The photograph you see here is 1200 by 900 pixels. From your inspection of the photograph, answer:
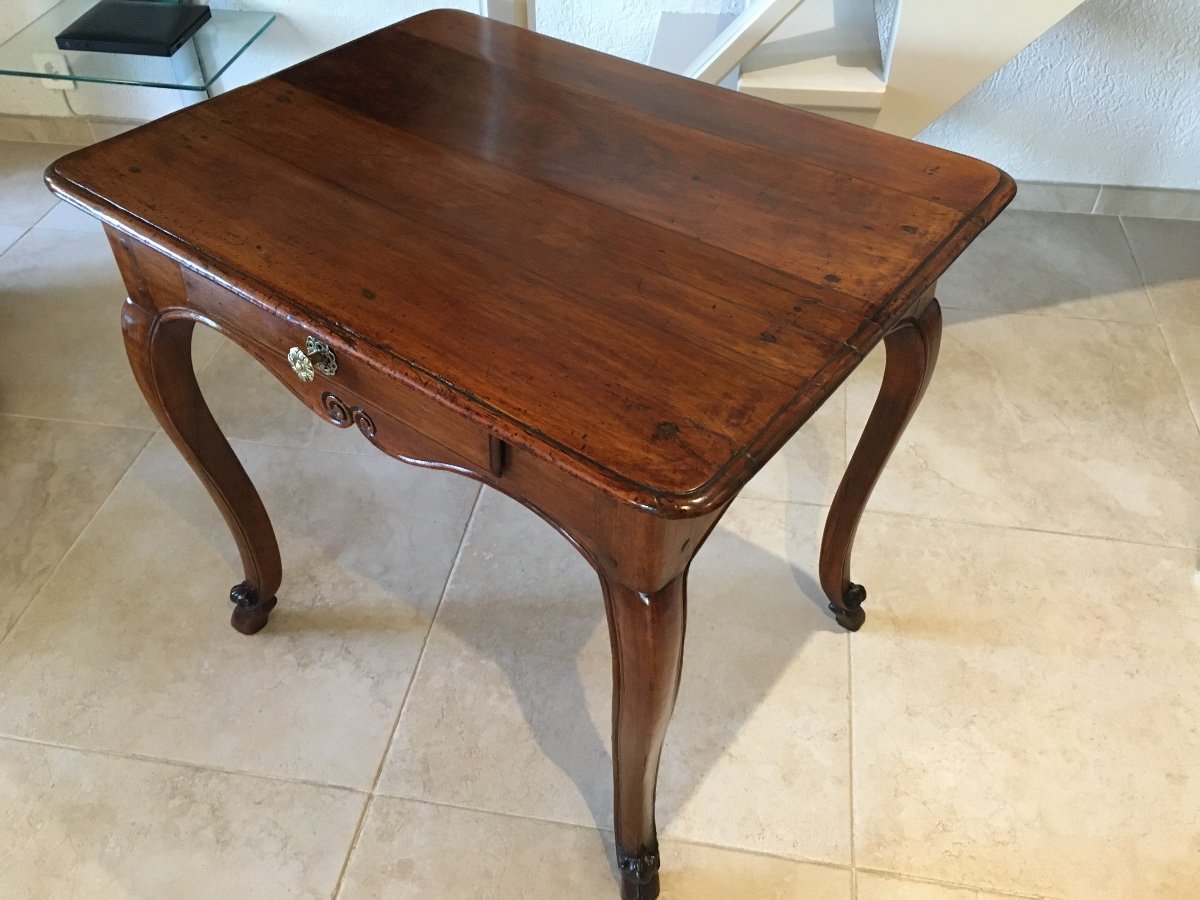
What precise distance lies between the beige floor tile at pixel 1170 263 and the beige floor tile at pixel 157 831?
→ 1.79 m

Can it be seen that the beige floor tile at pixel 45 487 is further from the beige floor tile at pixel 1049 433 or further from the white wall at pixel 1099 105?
the white wall at pixel 1099 105

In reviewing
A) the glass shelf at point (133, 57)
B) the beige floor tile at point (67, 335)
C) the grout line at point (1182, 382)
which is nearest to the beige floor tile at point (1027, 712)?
the grout line at point (1182, 382)

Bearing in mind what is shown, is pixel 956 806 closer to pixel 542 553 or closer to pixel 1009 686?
pixel 1009 686

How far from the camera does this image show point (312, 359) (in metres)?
0.80

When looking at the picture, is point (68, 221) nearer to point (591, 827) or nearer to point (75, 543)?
point (75, 543)

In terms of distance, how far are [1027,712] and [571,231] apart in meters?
0.90

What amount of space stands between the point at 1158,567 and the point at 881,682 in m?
0.51

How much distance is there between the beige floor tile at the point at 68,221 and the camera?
209 centimetres

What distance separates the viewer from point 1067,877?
111 centimetres

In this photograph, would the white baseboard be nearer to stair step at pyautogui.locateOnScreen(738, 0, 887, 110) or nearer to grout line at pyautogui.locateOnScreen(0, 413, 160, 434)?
grout line at pyautogui.locateOnScreen(0, 413, 160, 434)

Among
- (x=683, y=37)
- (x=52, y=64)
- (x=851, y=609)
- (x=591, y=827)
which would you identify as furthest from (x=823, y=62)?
(x=52, y=64)

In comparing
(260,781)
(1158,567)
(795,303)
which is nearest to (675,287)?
(795,303)

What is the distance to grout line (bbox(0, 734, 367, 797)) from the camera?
3.89 feet

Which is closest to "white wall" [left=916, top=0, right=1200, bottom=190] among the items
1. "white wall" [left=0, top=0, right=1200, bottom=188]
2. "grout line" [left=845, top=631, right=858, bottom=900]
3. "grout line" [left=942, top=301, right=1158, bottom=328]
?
"white wall" [left=0, top=0, right=1200, bottom=188]
